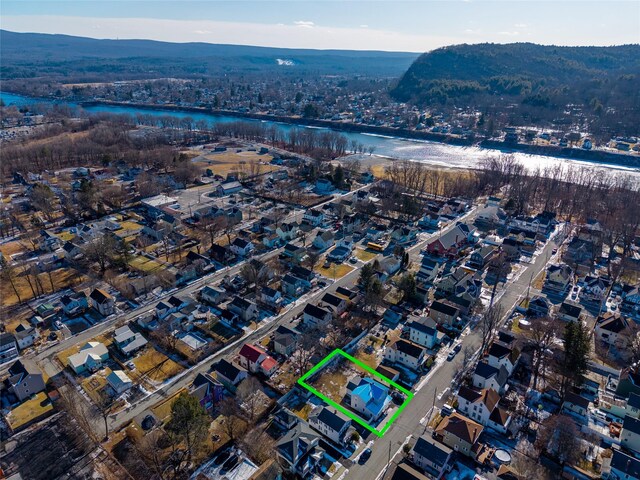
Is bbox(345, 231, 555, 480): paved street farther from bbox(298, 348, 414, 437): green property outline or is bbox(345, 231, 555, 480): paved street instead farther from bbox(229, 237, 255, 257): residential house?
bbox(229, 237, 255, 257): residential house

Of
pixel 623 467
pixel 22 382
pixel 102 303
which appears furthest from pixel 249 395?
pixel 623 467

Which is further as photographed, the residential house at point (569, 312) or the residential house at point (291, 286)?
the residential house at point (291, 286)

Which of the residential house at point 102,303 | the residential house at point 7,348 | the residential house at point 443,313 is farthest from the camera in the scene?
the residential house at point 102,303

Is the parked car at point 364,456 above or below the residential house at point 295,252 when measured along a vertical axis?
below

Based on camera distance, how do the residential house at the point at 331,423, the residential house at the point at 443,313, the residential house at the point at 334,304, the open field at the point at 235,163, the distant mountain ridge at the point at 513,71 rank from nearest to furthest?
the residential house at the point at 331,423 → the residential house at the point at 443,313 → the residential house at the point at 334,304 → the open field at the point at 235,163 → the distant mountain ridge at the point at 513,71

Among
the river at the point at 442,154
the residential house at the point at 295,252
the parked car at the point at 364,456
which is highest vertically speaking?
the river at the point at 442,154

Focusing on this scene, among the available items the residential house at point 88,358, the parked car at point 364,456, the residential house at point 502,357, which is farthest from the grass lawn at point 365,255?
the residential house at point 88,358

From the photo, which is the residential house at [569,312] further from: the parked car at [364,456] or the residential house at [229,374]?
the residential house at [229,374]
